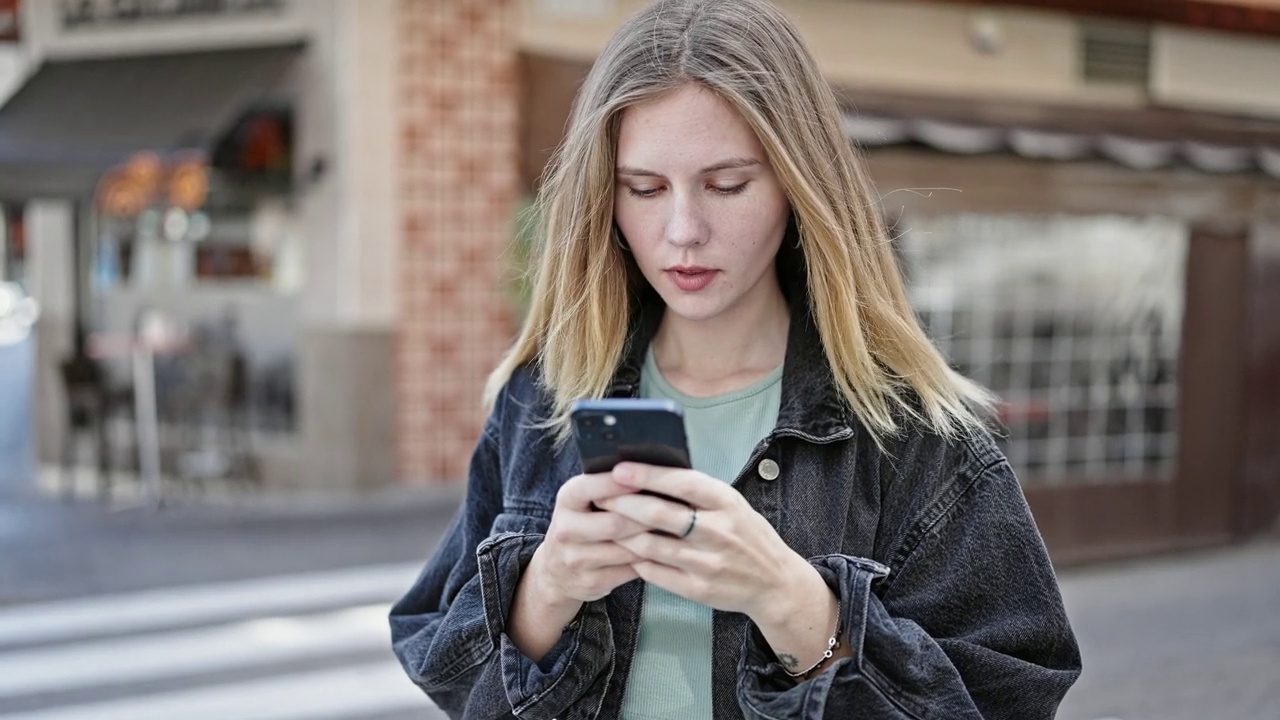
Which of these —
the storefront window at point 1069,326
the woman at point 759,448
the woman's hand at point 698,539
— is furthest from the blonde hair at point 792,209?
the storefront window at point 1069,326

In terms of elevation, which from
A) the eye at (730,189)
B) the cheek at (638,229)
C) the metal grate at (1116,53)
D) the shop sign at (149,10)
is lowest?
the cheek at (638,229)

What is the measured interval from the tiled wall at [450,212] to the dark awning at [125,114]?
1242 mm

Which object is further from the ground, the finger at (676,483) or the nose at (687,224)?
the nose at (687,224)

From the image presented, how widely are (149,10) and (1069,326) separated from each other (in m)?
8.24

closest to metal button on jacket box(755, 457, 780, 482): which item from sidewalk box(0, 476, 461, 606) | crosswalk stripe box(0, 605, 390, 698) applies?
crosswalk stripe box(0, 605, 390, 698)

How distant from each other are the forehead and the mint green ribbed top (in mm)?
361

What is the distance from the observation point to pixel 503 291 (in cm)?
1161

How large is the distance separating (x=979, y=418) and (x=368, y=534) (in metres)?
8.27

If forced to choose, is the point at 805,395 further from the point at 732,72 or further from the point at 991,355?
the point at 991,355

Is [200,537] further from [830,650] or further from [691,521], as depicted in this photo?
[691,521]

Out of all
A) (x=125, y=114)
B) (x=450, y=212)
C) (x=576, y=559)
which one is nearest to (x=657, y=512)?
(x=576, y=559)

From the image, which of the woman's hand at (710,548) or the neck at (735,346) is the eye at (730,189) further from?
the woman's hand at (710,548)

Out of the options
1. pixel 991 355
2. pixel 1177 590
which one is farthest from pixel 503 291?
pixel 1177 590

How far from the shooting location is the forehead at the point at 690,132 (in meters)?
1.79
